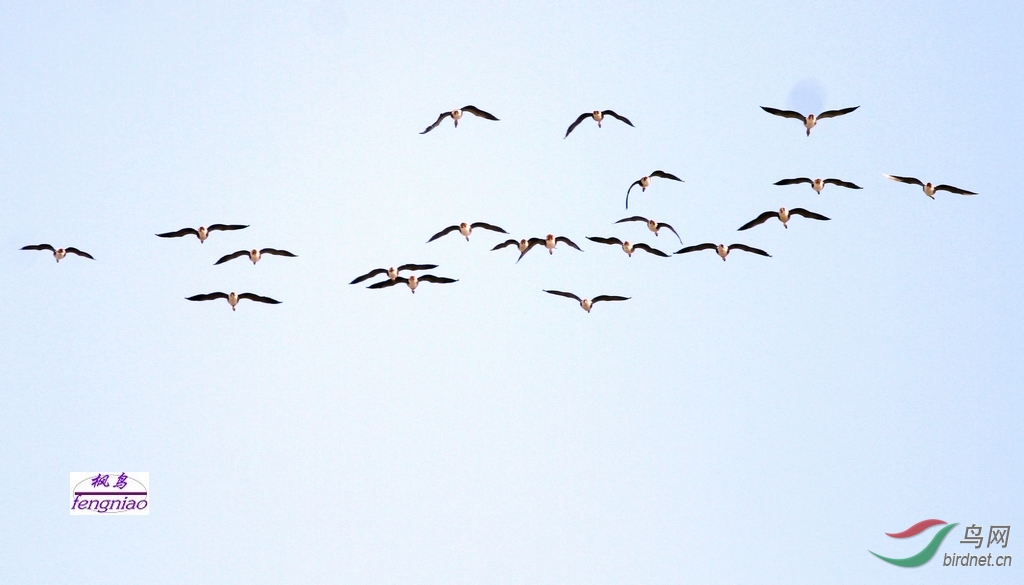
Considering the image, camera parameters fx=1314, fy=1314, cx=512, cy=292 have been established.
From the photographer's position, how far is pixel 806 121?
3706cm

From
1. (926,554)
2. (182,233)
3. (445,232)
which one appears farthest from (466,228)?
(926,554)

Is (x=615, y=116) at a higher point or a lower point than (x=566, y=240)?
higher

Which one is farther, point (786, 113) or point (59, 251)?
point (59, 251)

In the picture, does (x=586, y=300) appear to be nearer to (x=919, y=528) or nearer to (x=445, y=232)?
(x=445, y=232)

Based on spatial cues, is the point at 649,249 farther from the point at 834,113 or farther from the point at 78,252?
the point at 78,252

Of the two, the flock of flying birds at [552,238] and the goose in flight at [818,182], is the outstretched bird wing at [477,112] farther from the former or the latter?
the goose in flight at [818,182]

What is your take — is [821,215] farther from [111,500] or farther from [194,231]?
[111,500]

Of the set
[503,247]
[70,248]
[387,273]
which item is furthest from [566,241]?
[70,248]

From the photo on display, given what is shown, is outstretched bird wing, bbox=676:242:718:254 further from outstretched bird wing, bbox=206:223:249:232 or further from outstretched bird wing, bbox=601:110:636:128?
outstretched bird wing, bbox=206:223:249:232

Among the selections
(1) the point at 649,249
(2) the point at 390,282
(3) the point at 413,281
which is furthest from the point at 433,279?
(1) the point at 649,249

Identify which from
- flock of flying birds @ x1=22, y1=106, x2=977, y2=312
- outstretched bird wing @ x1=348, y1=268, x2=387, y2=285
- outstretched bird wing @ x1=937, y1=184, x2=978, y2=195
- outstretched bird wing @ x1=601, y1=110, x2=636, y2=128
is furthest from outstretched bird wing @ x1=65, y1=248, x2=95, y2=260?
outstretched bird wing @ x1=937, y1=184, x2=978, y2=195

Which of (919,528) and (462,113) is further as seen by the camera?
(919,528)

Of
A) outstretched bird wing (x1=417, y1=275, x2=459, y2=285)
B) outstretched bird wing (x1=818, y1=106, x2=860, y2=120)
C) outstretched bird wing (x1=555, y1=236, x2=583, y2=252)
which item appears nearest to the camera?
outstretched bird wing (x1=818, y1=106, x2=860, y2=120)

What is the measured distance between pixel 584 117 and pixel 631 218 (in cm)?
333
